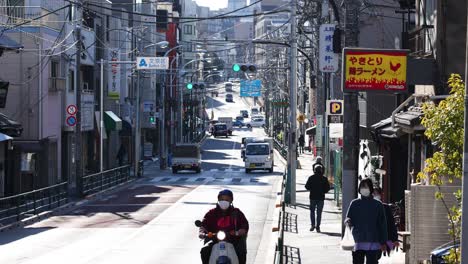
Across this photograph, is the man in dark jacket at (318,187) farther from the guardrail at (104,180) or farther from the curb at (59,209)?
the guardrail at (104,180)

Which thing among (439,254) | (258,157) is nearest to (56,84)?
(258,157)

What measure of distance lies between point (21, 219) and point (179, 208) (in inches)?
284

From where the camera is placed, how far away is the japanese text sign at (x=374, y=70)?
57.9 ft

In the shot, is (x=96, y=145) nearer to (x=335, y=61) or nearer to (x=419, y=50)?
(x=335, y=61)

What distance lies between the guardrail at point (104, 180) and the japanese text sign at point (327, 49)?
616 inches

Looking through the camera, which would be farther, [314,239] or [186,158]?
[186,158]

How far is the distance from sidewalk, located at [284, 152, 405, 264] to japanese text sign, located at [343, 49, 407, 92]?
3.43 meters

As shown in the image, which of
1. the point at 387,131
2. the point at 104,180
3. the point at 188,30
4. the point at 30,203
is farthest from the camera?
the point at 188,30

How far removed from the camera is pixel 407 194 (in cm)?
1694

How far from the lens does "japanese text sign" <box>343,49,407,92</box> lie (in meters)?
17.6

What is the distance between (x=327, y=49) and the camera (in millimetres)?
28766

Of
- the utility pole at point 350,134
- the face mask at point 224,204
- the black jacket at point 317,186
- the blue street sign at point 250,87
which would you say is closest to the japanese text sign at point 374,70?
the utility pole at point 350,134

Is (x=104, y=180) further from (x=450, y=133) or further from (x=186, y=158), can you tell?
(x=450, y=133)

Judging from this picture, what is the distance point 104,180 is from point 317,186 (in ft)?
73.4
